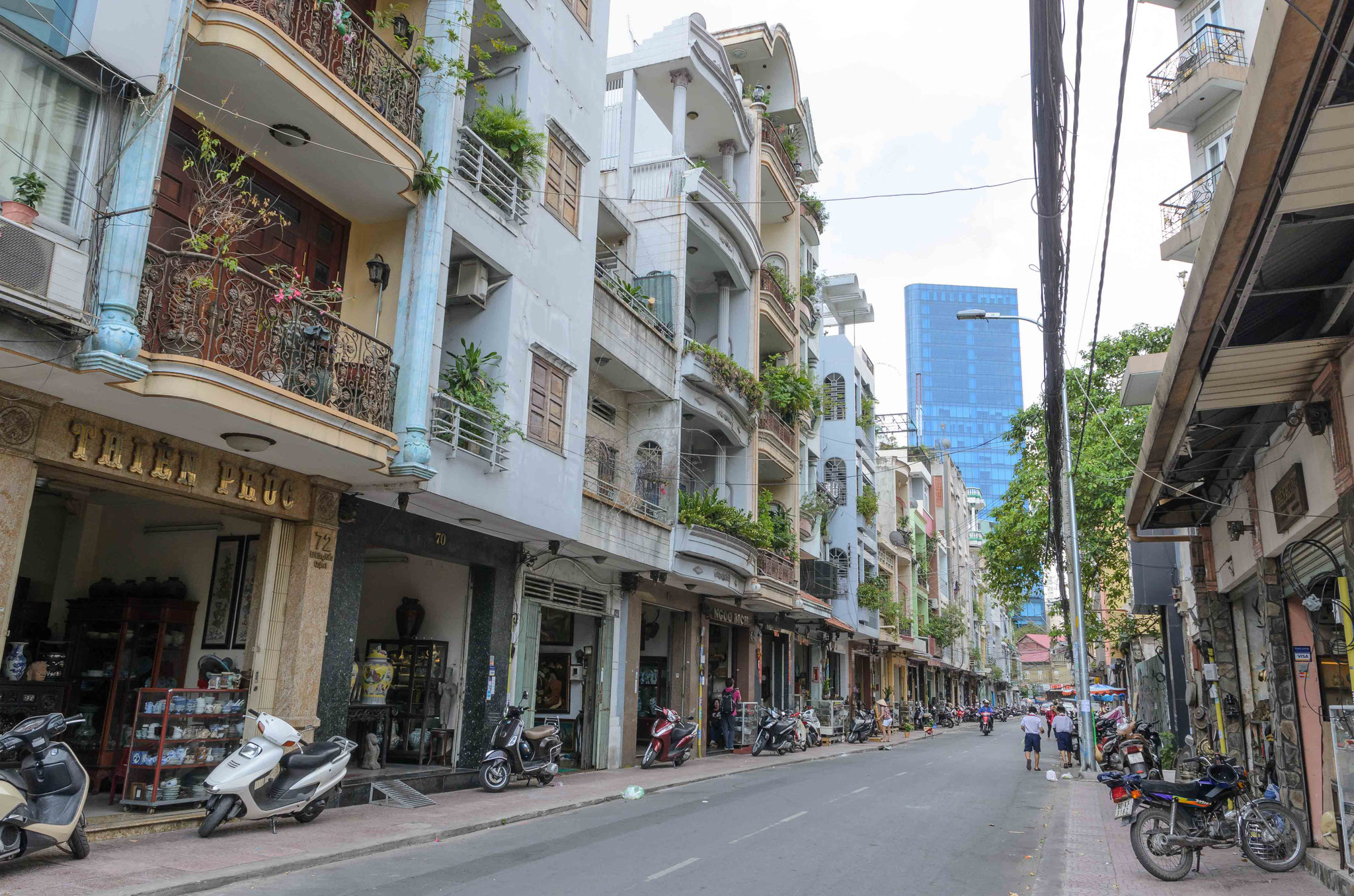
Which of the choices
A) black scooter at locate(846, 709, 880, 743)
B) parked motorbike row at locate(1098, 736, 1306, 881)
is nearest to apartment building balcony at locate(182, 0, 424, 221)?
parked motorbike row at locate(1098, 736, 1306, 881)

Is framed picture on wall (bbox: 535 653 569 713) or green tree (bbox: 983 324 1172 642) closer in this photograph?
framed picture on wall (bbox: 535 653 569 713)

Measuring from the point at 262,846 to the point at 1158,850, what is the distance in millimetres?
8823

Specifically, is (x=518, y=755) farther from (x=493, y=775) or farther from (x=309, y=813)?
(x=309, y=813)

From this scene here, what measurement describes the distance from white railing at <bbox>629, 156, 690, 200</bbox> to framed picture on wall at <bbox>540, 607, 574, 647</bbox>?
1029 centimetres

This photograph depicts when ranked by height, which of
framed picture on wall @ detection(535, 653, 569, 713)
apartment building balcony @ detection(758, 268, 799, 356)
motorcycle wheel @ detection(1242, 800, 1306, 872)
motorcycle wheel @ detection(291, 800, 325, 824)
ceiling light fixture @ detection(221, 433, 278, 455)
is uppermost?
apartment building balcony @ detection(758, 268, 799, 356)

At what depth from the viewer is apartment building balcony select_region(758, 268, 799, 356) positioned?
2741 centimetres

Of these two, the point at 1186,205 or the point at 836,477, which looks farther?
the point at 836,477

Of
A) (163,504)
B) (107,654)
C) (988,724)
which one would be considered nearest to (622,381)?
(163,504)

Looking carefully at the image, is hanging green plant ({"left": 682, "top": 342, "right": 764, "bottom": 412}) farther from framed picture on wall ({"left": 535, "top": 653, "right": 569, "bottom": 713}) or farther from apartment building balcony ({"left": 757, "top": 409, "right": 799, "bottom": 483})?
framed picture on wall ({"left": 535, "top": 653, "right": 569, "bottom": 713})

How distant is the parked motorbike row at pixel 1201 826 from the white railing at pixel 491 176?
1149cm

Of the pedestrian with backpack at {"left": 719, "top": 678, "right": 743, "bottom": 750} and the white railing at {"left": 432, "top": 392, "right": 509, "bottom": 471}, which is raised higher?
the white railing at {"left": 432, "top": 392, "right": 509, "bottom": 471}

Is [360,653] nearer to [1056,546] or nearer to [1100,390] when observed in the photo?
[1056,546]

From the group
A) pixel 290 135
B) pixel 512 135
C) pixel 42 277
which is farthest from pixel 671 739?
pixel 42 277

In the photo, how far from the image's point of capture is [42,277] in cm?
777
